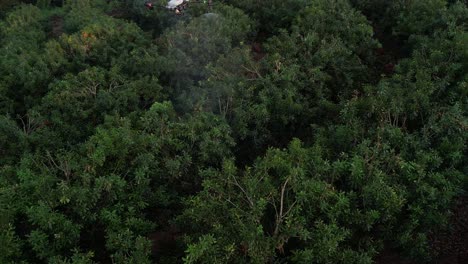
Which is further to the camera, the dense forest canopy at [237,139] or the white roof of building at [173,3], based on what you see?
the white roof of building at [173,3]

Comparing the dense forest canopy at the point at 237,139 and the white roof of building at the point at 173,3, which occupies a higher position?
the white roof of building at the point at 173,3

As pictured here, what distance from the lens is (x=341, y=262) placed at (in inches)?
304

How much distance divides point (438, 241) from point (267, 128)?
493 cm

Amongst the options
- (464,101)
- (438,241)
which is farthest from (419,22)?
(438,241)

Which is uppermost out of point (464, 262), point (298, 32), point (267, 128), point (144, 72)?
point (298, 32)

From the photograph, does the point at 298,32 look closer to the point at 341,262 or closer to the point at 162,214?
the point at 162,214

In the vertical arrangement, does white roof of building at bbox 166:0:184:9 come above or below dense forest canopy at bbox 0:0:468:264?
above

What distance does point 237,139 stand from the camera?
11797mm

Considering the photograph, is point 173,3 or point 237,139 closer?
point 237,139

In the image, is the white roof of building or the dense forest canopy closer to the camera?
the dense forest canopy

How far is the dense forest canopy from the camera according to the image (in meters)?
7.93

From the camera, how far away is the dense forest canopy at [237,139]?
7926mm

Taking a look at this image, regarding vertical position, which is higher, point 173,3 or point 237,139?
point 173,3

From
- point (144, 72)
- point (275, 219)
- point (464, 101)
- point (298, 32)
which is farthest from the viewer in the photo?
point (298, 32)
